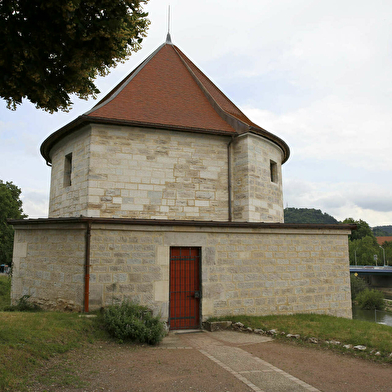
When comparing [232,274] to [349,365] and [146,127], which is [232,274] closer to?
[349,365]

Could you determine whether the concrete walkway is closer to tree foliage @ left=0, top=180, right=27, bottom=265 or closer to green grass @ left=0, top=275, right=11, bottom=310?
green grass @ left=0, top=275, right=11, bottom=310

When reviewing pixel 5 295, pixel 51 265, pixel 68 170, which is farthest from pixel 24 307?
pixel 5 295

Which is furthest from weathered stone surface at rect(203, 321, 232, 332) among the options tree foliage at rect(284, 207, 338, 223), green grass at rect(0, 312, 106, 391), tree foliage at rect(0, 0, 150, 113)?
tree foliage at rect(284, 207, 338, 223)

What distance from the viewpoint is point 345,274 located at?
10211 mm

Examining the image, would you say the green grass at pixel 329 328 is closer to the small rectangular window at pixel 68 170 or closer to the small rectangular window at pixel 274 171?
the small rectangular window at pixel 274 171

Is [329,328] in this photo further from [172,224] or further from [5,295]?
[5,295]

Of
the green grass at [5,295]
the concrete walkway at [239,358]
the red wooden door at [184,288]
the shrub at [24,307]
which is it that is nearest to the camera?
the concrete walkway at [239,358]

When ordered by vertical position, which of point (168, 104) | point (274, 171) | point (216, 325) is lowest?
point (216, 325)

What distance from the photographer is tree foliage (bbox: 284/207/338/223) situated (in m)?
110

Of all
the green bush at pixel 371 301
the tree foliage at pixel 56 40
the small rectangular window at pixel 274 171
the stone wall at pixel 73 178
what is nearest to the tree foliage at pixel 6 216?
the stone wall at pixel 73 178

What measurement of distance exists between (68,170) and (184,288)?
620 cm

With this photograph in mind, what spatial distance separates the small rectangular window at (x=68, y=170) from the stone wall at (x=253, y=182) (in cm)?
559

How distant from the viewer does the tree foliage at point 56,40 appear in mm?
4895

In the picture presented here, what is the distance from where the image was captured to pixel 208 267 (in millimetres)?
8570
